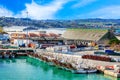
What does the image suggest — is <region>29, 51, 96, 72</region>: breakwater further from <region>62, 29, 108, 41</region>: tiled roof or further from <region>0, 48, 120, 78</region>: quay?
<region>62, 29, 108, 41</region>: tiled roof

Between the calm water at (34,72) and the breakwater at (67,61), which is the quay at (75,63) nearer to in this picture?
the breakwater at (67,61)

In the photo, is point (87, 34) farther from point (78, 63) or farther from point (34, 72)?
point (34, 72)

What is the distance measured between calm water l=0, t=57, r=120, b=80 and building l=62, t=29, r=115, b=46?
8576 mm

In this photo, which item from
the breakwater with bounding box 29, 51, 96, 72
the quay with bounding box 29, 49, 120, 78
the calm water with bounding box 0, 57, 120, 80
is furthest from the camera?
the breakwater with bounding box 29, 51, 96, 72

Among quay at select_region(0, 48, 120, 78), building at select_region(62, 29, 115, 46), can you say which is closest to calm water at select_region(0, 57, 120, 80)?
quay at select_region(0, 48, 120, 78)

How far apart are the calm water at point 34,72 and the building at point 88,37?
8.58 m

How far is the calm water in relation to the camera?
1709 centimetres

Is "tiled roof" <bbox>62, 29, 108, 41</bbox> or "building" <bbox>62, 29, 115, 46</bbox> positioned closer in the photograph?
"building" <bbox>62, 29, 115, 46</bbox>

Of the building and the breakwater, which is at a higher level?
the building

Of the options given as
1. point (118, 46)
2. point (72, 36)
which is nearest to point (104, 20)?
point (72, 36)

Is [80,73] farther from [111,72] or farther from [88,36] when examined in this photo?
[88,36]

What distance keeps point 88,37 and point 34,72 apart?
14.1 metres

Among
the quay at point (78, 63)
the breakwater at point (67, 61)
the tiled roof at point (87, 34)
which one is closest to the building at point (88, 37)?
the tiled roof at point (87, 34)

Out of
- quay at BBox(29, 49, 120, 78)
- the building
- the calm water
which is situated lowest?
the calm water
